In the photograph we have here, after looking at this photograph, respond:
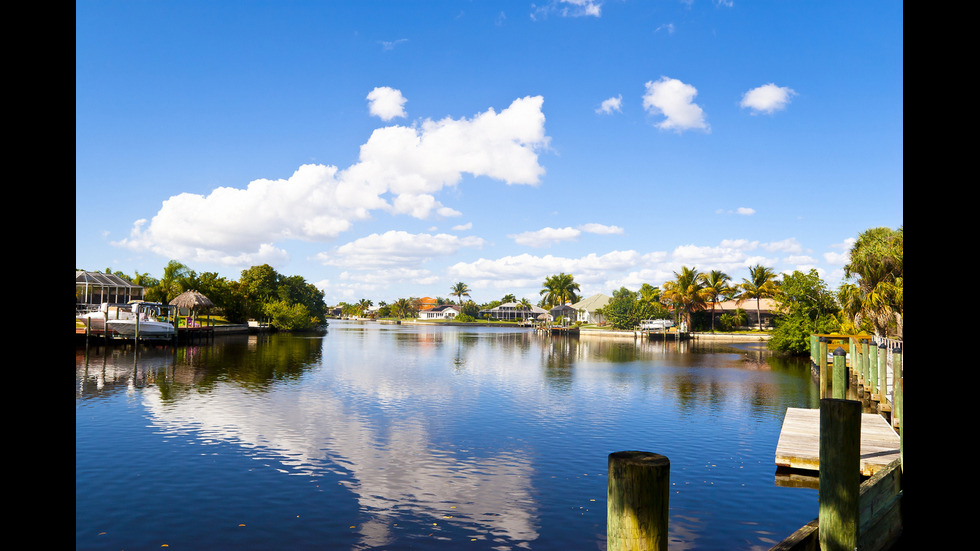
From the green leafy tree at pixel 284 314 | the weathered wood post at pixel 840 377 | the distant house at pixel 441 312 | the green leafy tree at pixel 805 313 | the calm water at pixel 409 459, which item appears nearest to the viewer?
the calm water at pixel 409 459

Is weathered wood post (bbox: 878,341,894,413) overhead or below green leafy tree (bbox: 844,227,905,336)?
below

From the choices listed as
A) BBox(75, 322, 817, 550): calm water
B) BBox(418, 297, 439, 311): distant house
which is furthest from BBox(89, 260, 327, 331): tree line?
BBox(418, 297, 439, 311): distant house

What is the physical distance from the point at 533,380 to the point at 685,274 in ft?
184

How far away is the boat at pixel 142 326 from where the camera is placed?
1889 inches

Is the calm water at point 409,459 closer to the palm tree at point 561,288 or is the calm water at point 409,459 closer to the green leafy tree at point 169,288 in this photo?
the green leafy tree at point 169,288

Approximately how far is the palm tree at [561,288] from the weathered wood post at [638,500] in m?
126

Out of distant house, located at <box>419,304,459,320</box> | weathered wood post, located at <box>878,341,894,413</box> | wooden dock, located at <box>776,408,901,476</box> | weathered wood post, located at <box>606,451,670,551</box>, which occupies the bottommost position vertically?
distant house, located at <box>419,304,459,320</box>

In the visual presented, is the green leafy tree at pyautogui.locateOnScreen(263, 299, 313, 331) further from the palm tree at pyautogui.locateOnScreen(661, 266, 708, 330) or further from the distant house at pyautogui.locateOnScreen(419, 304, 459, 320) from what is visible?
the distant house at pyautogui.locateOnScreen(419, 304, 459, 320)

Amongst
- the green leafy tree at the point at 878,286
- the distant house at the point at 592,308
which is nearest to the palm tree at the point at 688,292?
the distant house at the point at 592,308

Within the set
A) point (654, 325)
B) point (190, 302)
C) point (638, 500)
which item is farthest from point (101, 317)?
point (654, 325)

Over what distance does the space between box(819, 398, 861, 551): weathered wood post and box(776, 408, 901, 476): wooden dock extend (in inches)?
223

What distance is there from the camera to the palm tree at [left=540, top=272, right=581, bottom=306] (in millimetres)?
129250
